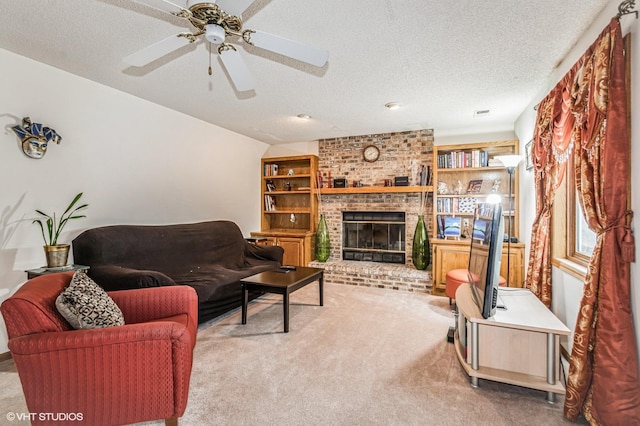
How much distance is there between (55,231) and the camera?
2719mm

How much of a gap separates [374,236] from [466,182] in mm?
1639

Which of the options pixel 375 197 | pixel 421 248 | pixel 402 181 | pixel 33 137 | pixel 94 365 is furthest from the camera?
pixel 375 197

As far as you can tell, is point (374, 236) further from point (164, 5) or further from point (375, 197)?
point (164, 5)

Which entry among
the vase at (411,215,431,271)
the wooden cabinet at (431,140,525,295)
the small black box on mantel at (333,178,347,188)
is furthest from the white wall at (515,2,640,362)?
the small black box on mantel at (333,178,347,188)

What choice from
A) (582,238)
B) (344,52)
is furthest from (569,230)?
(344,52)

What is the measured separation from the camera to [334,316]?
329cm

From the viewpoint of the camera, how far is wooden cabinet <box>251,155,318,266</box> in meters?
5.38

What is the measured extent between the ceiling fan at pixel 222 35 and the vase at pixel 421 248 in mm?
3259

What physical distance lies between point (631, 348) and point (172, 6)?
278 centimetres

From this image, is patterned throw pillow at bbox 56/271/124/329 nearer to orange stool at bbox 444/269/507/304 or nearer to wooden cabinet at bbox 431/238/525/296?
orange stool at bbox 444/269/507/304

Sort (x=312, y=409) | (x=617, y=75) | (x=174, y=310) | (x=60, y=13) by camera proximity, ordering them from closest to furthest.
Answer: (x=617, y=75) < (x=312, y=409) < (x=60, y=13) < (x=174, y=310)

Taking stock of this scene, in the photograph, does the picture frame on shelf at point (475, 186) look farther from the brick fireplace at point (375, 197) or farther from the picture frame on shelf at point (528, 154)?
the picture frame on shelf at point (528, 154)

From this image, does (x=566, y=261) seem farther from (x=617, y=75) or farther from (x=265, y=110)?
(x=265, y=110)

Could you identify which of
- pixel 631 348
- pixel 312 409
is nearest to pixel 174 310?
pixel 312 409
